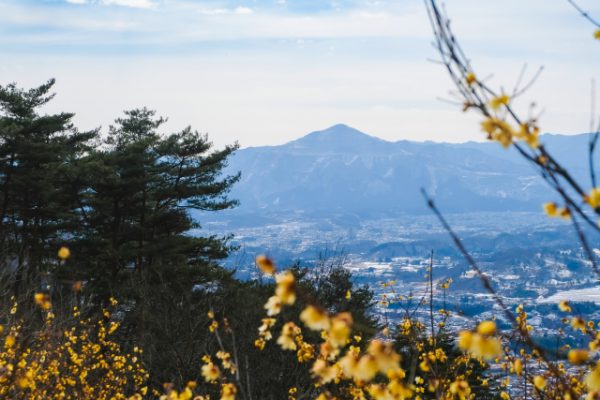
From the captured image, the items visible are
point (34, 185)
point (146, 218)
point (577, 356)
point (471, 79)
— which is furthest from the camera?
point (146, 218)

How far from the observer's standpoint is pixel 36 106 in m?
21.9

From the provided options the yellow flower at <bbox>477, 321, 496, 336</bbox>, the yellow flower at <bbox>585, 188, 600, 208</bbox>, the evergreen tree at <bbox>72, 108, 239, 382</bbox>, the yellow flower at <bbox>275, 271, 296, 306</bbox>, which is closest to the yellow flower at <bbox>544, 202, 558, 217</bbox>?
the yellow flower at <bbox>585, 188, 600, 208</bbox>

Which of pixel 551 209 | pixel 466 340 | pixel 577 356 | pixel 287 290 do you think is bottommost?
pixel 577 356

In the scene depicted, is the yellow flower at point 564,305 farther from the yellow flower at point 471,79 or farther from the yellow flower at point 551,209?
the yellow flower at point 471,79

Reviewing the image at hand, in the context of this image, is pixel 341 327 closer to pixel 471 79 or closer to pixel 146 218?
pixel 471 79

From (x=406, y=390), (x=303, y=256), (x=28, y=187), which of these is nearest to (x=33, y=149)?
(x=28, y=187)

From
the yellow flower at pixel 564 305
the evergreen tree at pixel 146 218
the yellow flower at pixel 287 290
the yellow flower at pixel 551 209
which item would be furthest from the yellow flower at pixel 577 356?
the evergreen tree at pixel 146 218

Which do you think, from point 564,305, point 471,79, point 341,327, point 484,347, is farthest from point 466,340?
point 564,305

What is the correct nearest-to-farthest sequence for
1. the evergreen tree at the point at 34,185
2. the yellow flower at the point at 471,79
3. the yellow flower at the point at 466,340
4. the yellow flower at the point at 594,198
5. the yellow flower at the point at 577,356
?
the yellow flower at the point at 594,198 < the yellow flower at the point at 466,340 < the yellow flower at the point at 577,356 < the yellow flower at the point at 471,79 < the evergreen tree at the point at 34,185

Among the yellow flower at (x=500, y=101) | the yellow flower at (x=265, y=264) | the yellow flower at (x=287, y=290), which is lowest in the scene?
the yellow flower at (x=287, y=290)

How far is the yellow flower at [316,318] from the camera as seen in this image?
1.76m

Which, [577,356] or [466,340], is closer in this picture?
[466,340]

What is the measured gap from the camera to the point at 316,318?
1.77 metres

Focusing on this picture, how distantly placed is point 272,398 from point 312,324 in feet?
33.7
